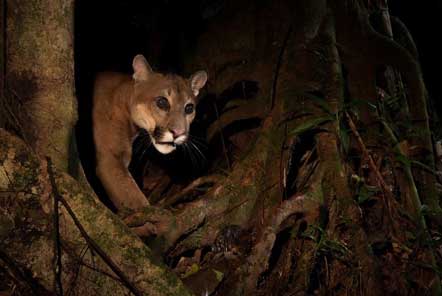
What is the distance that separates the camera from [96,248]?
84.4 inches

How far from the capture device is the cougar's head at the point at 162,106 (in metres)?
4.16

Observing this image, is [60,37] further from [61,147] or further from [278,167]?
[278,167]

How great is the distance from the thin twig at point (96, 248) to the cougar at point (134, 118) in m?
1.96

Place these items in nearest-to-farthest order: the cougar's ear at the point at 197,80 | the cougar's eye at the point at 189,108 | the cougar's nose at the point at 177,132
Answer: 1. the cougar's nose at the point at 177,132
2. the cougar's eye at the point at 189,108
3. the cougar's ear at the point at 197,80

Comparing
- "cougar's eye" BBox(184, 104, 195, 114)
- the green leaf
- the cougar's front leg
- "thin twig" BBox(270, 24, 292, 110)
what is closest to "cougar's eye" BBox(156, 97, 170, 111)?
"cougar's eye" BBox(184, 104, 195, 114)

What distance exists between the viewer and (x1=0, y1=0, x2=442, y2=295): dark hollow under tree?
2.16 m

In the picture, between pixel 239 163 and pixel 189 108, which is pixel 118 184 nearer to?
pixel 189 108

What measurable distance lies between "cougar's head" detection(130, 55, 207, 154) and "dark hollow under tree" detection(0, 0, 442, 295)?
0.48m

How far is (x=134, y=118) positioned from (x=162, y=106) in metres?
0.33

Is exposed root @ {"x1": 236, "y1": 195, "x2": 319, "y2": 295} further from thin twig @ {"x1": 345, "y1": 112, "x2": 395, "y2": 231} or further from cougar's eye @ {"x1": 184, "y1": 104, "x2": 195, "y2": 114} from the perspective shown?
cougar's eye @ {"x1": 184, "y1": 104, "x2": 195, "y2": 114}

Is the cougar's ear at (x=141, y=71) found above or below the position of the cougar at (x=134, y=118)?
above

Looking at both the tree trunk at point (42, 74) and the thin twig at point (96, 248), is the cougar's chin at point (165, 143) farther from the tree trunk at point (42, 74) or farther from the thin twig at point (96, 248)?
the thin twig at point (96, 248)

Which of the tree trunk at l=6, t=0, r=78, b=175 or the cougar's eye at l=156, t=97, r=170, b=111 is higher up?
the tree trunk at l=6, t=0, r=78, b=175

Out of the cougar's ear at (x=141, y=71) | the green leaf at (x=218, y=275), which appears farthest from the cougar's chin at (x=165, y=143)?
the green leaf at (x=218, y=275)
